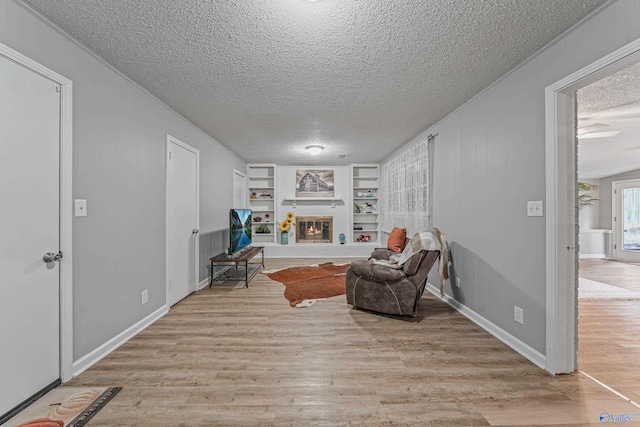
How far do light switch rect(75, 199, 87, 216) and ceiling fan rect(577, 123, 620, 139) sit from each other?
5.89 m

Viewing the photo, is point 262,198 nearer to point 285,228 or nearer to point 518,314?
point 285,228

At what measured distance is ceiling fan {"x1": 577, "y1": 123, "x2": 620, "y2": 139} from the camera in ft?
12.6

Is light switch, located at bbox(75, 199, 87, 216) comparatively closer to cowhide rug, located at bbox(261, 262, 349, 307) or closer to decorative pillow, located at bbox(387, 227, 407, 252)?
cowhide rug, located at bbox(261, 262, 349, 307)

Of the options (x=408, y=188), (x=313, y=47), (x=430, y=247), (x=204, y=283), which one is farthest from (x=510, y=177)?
(x=204, y=283)

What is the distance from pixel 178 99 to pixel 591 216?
10010 millimetres

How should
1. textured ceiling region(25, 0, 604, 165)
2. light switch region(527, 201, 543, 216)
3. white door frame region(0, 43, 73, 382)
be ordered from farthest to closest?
light switch region(527, 201, 543, 216) → white door frame region(0, 43, 73, 382) → textured ceiling region(25, 0, 604, 165)

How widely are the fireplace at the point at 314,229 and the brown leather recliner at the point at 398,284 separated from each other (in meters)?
4.08

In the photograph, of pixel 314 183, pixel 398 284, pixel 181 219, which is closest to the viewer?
pixel 398 284

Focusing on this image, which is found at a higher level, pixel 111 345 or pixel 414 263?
pixel 414 263

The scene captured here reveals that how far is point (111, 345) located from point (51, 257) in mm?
975

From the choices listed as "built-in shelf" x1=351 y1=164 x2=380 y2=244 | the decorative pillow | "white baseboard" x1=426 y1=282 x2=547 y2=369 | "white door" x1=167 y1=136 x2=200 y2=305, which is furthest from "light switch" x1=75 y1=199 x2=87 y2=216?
"built-in shelf" x1=351 y1=164 x2=380 y2=244

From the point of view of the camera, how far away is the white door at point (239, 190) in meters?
5.84

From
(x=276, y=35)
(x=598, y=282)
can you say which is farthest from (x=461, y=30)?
(x=598, y=282)

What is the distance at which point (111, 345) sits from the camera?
233 cm
